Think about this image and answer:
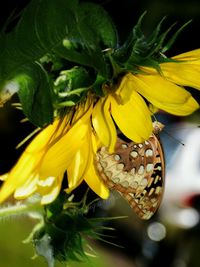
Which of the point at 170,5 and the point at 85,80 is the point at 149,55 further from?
the point at 170,5

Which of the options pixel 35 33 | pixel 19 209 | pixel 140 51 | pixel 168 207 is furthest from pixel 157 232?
pixel 35 33

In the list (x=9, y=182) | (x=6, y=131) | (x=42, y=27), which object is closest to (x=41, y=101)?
(x=42, y=27)

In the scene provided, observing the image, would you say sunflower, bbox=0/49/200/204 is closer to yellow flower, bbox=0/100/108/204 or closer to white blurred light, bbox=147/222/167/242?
yellow flower, bbox=0/100/108/204

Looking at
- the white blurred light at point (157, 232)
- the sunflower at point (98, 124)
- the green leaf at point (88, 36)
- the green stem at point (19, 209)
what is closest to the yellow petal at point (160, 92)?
the sunflower at point (98, 124)

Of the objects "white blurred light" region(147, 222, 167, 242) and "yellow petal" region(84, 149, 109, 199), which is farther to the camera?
"white blurred light" region(147, 222, 167, 242)

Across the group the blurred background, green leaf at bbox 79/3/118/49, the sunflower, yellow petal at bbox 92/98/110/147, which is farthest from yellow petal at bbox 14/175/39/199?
the blurred background

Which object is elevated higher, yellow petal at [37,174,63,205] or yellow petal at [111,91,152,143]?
yellow petal at [111,91,152,143]

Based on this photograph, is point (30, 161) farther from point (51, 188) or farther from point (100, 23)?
point (100, 23)
